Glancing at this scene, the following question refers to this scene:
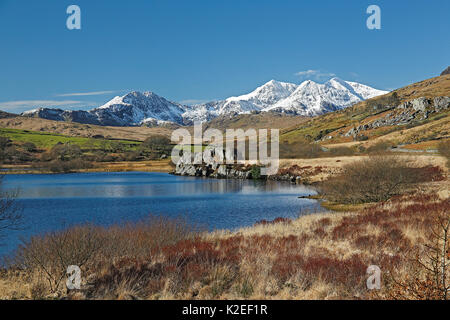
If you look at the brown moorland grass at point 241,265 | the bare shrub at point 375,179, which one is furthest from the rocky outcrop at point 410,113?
the brown moorland grass at point 241,265

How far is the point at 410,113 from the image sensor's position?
157500mm

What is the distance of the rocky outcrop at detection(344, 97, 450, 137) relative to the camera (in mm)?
150625

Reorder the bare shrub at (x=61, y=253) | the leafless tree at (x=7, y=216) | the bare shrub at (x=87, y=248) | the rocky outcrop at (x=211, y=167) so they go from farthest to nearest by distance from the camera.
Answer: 1. the rocky outcrop at (x=211, y=167)
2. the leafless tree at (x=7, y=216)
3. the bare shrub at (x=87, y=248)
4. the bare shrub at (x=61, y=253)

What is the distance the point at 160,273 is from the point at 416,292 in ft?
26.0

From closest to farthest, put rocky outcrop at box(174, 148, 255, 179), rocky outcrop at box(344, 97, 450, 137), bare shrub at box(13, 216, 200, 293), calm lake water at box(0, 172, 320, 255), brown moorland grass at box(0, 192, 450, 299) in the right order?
1. brown moorland grass at box(0, 192, 450, 299)
2. bare shrub at box(13, 216, 200, 293)
3. calm lake water at box(0, 172, 320, 255)
4. rocky outcrop at box(174, 148, 255, 179)
5. rocky outcrop at box(344, 97, 450, 137)

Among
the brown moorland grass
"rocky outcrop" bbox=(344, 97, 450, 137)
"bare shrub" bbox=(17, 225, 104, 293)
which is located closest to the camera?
the brown moorland grass

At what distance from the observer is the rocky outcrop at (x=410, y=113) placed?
151 meters

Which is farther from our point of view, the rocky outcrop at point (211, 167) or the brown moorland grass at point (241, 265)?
the rocky outcrop at point (211, 167)

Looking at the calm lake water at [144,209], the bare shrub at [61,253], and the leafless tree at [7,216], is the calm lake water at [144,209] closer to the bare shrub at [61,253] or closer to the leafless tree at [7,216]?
the leafless tree at [7,216]

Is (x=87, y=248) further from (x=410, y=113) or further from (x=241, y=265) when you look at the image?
(x=410, y=113)

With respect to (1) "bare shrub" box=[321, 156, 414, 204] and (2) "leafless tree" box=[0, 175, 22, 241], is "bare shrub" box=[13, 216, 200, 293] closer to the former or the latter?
(2) "leafless tree" box=[0, 175, 22, 241]

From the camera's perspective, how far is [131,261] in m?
13.6

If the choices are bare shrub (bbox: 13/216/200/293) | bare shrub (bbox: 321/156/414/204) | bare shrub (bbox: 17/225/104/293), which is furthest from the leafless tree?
bare shrub (bbox: 321/156/414/204)

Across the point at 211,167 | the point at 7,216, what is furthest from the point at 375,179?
the point at 211,167
